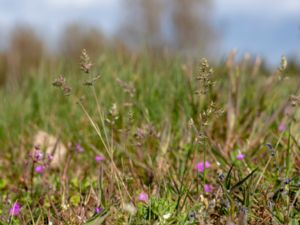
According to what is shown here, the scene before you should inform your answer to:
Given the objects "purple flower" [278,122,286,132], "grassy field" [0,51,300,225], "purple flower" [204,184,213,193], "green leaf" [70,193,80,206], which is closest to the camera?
"grassy field" [0,51,300,225]

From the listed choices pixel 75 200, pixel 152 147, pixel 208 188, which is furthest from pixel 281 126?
pixel 75 200

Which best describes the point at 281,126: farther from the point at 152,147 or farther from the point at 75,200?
the point at 75,200

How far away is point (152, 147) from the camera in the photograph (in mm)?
2594

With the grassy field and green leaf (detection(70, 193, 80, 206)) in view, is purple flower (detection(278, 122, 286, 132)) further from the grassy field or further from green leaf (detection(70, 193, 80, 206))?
green leaf (detection(70, 193, 80, 206))

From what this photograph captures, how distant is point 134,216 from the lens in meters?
1.58

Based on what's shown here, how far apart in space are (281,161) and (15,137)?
1642 mm

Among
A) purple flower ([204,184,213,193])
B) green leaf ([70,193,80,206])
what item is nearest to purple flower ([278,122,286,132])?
purple flower ([204,184,213,193])

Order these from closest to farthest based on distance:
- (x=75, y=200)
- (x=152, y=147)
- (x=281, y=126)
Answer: (x=75, y=200) → (x=152, y=147) → (x=281, y=126)

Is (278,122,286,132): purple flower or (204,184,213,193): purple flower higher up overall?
(204,184,213,193): purple flower

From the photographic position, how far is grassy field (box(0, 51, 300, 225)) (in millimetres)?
1617

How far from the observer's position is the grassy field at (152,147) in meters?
1.62

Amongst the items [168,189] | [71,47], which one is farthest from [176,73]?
[71,47]

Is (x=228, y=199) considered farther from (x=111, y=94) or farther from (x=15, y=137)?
(x=15, y=137)

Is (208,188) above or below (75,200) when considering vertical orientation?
above
